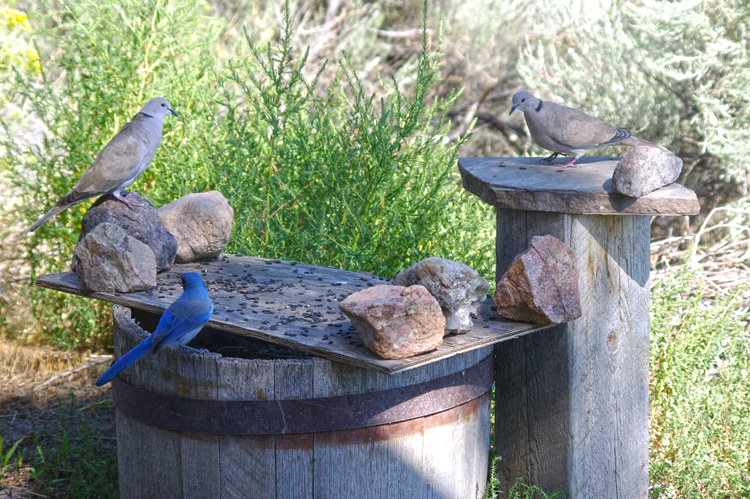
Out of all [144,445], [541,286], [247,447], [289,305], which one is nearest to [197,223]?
[289,305]

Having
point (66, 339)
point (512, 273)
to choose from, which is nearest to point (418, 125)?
point (512, 273)

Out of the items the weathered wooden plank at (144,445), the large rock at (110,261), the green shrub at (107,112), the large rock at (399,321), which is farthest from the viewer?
the green shrub at (107,112)

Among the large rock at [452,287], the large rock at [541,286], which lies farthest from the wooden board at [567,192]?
the large rock at [452,287]

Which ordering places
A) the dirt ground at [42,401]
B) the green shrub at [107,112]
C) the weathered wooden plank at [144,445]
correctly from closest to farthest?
1. the weathered wooden plank at [144,445]
2. the dirt ground at [42,401]
3. the green shrub at [107,112]

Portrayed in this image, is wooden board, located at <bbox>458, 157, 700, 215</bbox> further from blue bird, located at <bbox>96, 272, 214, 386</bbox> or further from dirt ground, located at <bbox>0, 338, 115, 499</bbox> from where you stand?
dirt ground, located at <bbox>0, 338, 115, 499</bbox>

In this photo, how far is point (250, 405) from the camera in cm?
212

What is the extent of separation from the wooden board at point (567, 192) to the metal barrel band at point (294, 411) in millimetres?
671

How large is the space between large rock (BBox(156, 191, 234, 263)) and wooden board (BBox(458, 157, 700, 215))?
3.45 feet

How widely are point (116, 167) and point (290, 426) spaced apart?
1442mm

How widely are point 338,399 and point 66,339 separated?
3.23 m

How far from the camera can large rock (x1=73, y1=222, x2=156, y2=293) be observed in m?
2.50

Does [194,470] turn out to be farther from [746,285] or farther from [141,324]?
[746,285]

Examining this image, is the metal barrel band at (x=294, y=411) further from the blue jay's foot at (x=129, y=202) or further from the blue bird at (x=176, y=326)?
the blue jay's foot at (x=129, y=202)

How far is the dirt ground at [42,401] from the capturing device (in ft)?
11.6
